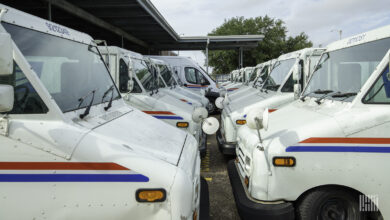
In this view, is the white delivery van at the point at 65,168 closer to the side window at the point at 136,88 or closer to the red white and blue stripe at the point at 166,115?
the red white and blue stripe at the point at 166,115

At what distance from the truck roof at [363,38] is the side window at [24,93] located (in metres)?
3.54

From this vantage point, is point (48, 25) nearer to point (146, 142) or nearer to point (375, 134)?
point (146, 142)

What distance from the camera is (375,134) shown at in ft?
10.3

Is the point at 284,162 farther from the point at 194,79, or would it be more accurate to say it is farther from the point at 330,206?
the point at 194,79

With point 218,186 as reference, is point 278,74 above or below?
above

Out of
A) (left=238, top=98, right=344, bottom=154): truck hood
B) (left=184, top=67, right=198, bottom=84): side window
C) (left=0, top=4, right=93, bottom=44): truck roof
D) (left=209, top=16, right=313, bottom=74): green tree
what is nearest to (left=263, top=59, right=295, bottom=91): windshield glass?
(left=238, top=98, right=344, bottom=154): truck hood

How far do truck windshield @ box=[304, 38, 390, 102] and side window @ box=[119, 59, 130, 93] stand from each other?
3.55 meters

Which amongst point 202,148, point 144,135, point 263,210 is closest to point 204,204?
point 263,210

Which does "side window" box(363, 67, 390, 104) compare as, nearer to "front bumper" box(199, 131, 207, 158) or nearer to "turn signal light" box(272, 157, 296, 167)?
"turn signal light" box(272, 157, 296, 167)

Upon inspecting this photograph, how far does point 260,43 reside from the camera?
4300cm

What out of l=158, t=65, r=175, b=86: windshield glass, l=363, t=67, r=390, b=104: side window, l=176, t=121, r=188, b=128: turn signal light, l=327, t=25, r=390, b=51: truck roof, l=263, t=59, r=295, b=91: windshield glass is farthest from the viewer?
l=158, t=65, r=175, b=86: windshield glass

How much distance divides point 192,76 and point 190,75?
0.12 metres

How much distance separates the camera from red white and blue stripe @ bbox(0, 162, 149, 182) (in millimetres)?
2211

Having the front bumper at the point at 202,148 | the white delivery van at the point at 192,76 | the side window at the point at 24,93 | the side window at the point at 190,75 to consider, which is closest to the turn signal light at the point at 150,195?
the side window at the point at 24,93
